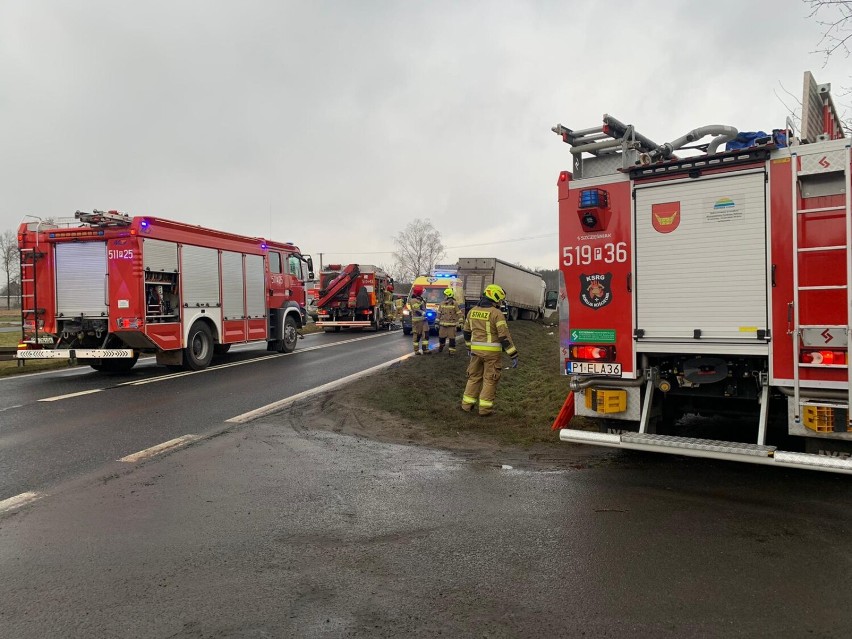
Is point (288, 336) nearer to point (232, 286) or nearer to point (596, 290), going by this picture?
point (232, 286)

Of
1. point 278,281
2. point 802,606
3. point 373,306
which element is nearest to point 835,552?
point 802,606

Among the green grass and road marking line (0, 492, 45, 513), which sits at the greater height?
the green grass

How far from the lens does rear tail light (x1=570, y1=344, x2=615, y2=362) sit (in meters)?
5.56

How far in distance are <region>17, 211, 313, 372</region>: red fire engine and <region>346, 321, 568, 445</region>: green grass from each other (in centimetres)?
458

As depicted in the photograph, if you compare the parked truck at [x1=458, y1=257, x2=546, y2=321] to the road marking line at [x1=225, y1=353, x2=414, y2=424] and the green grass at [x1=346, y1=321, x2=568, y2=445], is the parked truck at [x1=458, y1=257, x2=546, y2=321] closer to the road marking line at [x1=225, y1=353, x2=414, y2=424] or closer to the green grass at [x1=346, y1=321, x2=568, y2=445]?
the green grass at [x1=346, y1=321, x2=568, y2=445]

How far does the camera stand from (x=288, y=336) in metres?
16.5

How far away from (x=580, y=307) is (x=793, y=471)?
7.30 feet

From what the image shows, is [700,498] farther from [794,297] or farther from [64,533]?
[64,533]

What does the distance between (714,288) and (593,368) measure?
1240 millimetres

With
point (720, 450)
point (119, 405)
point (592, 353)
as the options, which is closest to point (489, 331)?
point (592, 353)

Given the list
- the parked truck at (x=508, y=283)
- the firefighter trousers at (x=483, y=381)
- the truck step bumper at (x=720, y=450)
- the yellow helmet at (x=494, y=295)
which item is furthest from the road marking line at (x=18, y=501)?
the parked truck at (x=508, y=283)

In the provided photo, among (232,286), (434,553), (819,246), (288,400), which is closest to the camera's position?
(434,553)

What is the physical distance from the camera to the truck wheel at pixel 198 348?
12602 millimetres

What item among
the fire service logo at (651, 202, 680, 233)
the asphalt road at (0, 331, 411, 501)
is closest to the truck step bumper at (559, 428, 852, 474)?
the fire service logo at (651, 202, 680, 233)
